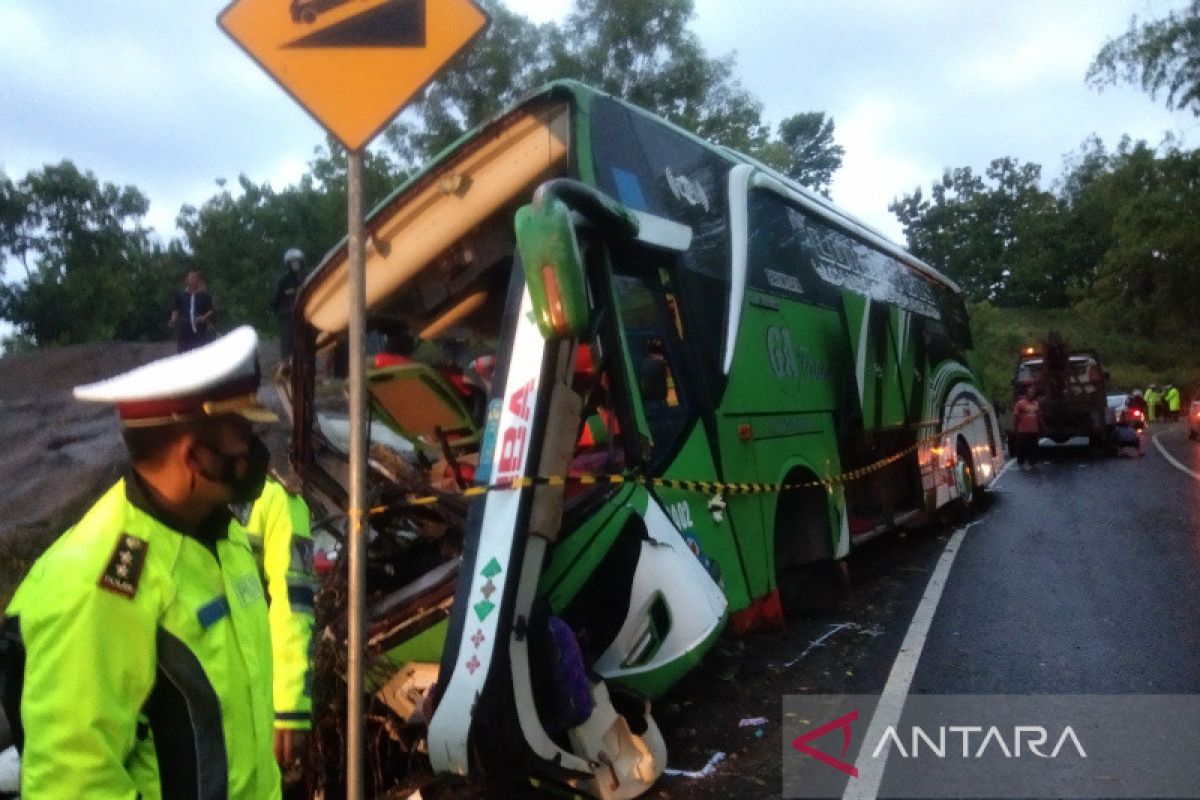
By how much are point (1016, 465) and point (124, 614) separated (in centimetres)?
2164

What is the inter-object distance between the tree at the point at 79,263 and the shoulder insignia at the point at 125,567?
26458mm

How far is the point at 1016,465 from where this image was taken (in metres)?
21.3

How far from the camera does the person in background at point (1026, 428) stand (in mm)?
20656

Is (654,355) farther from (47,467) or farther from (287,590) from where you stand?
(47,467)

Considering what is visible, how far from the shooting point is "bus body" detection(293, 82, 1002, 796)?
3990 millimetres

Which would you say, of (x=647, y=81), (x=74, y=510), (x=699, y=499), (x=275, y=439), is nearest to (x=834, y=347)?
(x=699, y=499)

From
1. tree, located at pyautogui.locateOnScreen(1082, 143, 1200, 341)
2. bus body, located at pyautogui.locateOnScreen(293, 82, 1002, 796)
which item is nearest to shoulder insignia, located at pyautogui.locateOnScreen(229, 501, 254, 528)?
bus body, located at pyautogui.locateOnScreen(293, 82, 1002, 796)

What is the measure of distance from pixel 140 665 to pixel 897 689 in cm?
Answer: 474

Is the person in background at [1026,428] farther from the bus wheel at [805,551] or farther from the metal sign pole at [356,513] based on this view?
the metal sign pole at [356,513]

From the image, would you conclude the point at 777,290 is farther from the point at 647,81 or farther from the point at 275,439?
the point at 647,81

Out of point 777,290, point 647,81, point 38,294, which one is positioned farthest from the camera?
point 647,81

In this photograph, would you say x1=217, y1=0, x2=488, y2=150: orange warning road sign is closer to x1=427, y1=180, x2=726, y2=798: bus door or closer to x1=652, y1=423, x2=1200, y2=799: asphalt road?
x1=427, y1=180, x2=726, y2=798: bus door

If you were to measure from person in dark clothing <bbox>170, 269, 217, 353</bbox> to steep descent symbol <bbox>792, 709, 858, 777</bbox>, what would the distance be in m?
7.48

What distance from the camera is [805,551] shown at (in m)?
7.53
